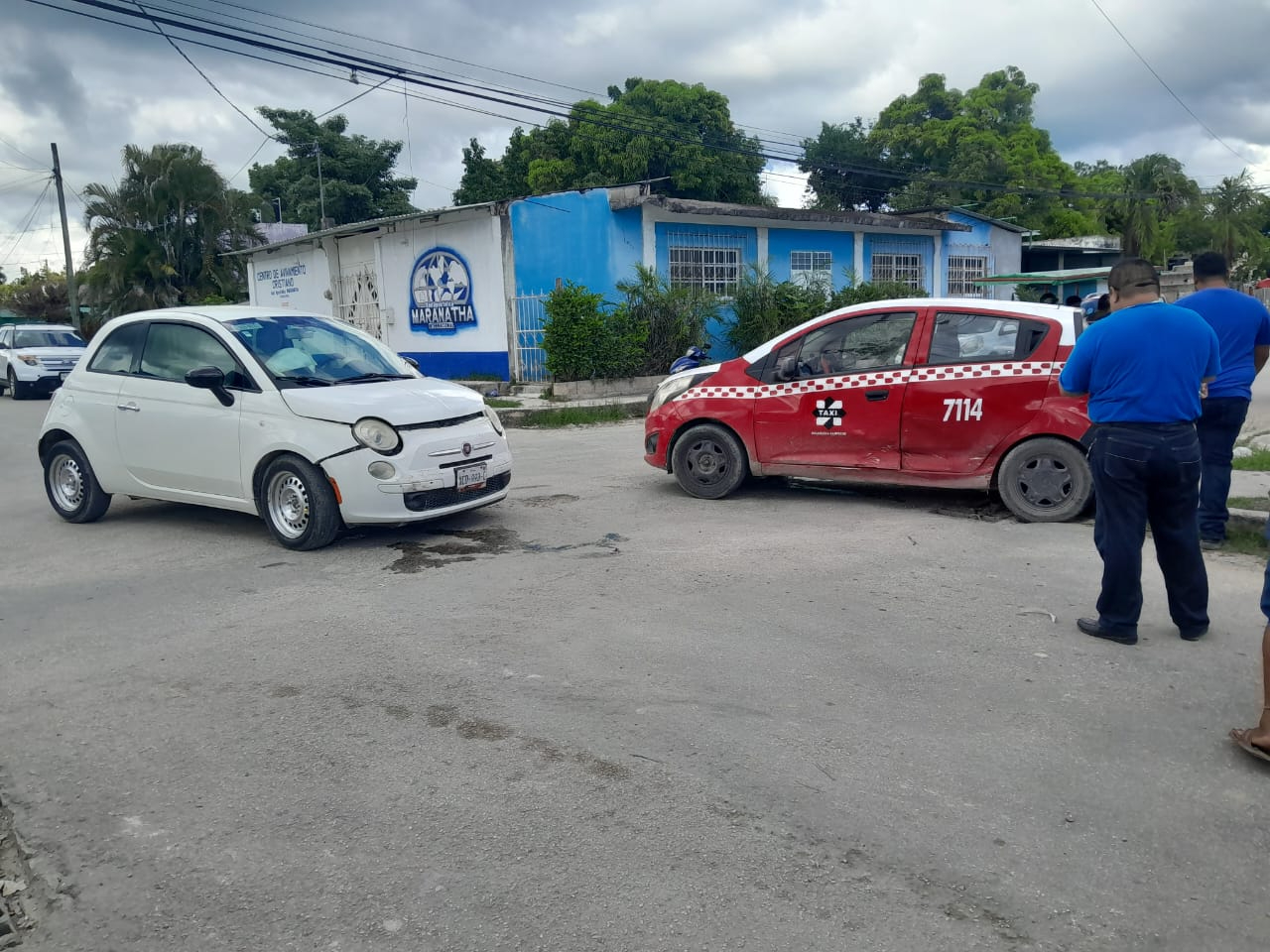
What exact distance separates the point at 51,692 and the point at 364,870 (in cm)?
243

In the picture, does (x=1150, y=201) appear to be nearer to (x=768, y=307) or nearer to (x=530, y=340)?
(x=768, y=307)

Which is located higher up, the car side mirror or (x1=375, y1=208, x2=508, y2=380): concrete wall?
(x1=375, y1=208, x2=508, y2=380): concrete wall

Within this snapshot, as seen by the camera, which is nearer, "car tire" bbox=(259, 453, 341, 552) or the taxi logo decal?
"car tire" bbox=(259, 453, 341, 552)

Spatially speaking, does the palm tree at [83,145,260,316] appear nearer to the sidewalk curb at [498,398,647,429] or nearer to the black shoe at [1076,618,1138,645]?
the sidewalk curb at [498,398,647,429]

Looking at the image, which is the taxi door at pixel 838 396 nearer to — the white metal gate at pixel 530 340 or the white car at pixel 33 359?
the white metal gate at pixel 530 340

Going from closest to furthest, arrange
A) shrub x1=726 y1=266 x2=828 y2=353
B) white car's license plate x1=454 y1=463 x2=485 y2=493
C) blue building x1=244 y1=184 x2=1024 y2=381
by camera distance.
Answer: white car's license plate x1=454 y1=463 x2=485 y2=493
blue building x1=244 y1=184 x2=1024 y2=381
shrub x1=726 y1=266 x2=828 y2=353

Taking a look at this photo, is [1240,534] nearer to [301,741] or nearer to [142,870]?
[301,741]

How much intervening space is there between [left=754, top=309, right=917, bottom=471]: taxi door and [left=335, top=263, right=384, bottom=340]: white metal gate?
15603 millimetres

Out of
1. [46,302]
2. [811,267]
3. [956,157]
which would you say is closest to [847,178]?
[956,157]

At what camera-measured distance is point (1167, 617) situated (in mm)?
5348

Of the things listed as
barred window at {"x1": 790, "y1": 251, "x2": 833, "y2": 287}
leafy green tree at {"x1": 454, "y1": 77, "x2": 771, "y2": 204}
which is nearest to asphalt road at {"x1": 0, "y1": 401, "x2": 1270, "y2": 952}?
barred window at {"x1": 790, "y1": 251, "x2": 833, "y2": 287}

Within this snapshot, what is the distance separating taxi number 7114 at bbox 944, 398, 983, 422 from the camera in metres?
7.55

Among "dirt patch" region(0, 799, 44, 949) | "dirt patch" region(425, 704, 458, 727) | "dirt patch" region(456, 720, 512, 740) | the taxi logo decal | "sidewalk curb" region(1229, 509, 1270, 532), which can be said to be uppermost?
the taxi logo decal

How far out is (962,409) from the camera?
25.0ft
